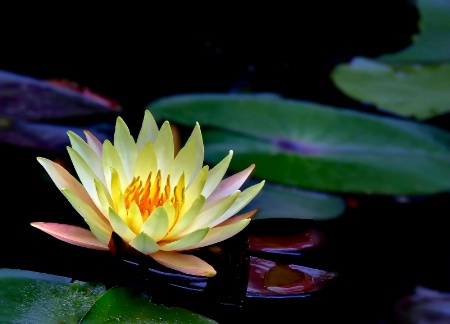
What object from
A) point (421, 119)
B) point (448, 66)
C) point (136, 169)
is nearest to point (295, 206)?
point (136, 169)

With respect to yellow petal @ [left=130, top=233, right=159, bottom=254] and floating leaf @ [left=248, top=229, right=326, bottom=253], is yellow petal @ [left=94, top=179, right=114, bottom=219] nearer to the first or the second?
yellow petal @ [left=130, top=233, right=159, bottom=254]

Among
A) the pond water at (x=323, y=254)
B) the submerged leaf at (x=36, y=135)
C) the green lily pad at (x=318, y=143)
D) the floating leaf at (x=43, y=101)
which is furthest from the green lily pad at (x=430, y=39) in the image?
the submerged leaf at (x=36, y=135)

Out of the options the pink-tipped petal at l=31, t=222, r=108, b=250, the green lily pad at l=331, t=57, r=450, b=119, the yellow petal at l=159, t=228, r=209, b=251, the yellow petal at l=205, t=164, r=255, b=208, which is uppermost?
the green lily pad at l=331, t=57, r=450, b=119

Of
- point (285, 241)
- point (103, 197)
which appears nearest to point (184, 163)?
point (103, 197)

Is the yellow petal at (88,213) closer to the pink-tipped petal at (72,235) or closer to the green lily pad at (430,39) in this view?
the pink-tipped petal at (72,235)

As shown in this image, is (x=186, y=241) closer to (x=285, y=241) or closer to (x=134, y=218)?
(x=134, y=218)

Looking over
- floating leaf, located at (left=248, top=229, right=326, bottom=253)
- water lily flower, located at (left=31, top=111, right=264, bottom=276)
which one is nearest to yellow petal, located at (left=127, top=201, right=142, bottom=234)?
water lily flower, located at (left=31, top=111, right=264, bottom=276)
